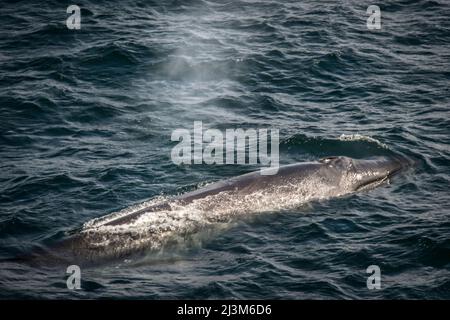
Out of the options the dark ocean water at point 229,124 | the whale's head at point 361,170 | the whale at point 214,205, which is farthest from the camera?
the whale's head at point 361,170

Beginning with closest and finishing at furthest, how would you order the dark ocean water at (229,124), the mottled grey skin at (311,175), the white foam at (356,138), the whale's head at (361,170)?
the dark ocean water at (229,124) < the mottled grey skin at (311,175) < the whale's head at (361,170) < the white foam at (356,138)

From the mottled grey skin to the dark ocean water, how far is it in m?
0.68

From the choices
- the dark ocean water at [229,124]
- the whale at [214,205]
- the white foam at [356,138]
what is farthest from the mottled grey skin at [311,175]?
the white foam at [356,138]

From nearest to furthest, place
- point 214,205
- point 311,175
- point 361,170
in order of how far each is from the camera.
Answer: point 214,205 → point 311,175 → point 361,170

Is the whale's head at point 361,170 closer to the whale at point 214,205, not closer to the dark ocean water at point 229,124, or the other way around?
the whale at point 214,205

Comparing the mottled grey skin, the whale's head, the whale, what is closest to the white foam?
the mottled grey skin

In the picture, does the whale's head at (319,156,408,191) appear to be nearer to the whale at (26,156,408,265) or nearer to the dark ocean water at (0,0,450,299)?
the whale at (26,156,408,265)

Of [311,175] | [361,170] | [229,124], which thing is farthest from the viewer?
[229,124]

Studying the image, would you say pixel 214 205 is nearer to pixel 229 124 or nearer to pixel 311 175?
pixel 311 175

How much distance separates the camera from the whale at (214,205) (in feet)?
53.7

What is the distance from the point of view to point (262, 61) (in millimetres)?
31203

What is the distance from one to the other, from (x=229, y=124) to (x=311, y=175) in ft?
20.9

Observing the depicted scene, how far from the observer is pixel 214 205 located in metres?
18.3

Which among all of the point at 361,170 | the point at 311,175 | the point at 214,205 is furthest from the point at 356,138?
the point at 214,205
